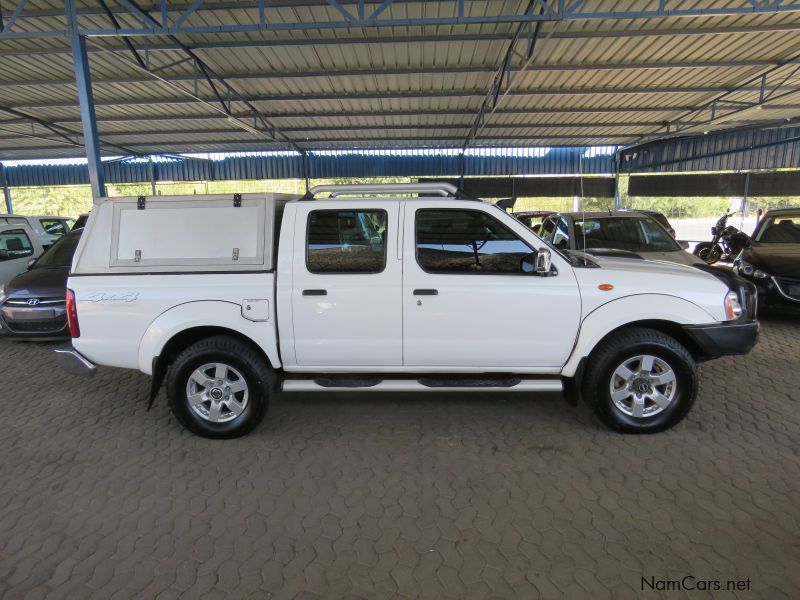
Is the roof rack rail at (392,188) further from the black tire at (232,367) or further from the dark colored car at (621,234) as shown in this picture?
the dark colored car at (621,234)

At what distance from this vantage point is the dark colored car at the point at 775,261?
6707 millimetres

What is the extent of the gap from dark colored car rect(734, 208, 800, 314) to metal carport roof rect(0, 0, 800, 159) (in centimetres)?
324

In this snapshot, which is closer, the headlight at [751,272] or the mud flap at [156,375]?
the mud flap at [156,375]

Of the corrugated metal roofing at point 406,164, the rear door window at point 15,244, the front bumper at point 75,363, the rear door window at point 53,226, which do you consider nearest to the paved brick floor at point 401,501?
the front bumper at point 75,363

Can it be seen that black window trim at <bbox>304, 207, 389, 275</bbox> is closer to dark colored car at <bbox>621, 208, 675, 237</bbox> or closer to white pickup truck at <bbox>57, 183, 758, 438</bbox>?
white pickup truck at <bbox>57, 183, 758, 438</bbox>

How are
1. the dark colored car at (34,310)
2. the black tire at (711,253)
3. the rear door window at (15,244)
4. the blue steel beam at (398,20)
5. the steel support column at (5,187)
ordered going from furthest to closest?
the steel support column at (5,187) < the black tire at (711,253) < the rear door window at (15,244) < the blue steel beam at (398,20) < the dark colored car at (34,310)

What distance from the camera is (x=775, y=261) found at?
700 centimetres

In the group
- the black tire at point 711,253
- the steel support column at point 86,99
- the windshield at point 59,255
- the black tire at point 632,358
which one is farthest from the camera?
the black tire at point 711,253

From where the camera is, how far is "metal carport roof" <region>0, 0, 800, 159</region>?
7.98 meters

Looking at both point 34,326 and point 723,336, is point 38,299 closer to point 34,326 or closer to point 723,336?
point 34,326

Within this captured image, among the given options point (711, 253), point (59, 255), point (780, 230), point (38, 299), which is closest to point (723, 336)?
point (780, 230)

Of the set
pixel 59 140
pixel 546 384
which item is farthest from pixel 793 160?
pixel 59 140

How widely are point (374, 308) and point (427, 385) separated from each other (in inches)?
29.1

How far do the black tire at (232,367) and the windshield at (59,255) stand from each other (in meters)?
5.00
